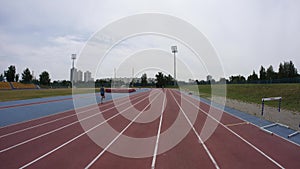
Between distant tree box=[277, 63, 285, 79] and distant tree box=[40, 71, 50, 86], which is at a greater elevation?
distant tree box=[277, 63, 285, 79]

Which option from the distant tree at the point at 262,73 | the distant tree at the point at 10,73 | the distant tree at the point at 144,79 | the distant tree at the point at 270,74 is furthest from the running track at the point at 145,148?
the distant tree at the point at 144,79

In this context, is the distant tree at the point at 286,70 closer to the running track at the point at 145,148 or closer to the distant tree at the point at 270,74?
the distant tree at the point at 270,74

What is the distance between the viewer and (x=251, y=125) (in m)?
8.79

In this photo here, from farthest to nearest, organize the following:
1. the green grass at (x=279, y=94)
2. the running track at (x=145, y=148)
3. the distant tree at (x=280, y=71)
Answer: the distant tree at (x=280, y=71), the green grass at (x=279, y=94), the running track at (x=145, y=148)

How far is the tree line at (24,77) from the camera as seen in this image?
65625 millimetres

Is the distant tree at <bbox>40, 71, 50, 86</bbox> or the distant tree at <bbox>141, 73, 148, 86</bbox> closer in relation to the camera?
the distant tree at <bbox>40, 71, 50, 86</bbox>

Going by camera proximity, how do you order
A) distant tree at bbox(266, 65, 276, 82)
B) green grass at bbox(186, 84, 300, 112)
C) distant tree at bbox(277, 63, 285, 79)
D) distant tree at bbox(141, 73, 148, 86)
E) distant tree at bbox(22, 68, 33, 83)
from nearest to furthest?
green grass at bbox(186, 84, 300, 112) < distant tree at bbox(277, 63, 285, 79) < distant tree at bbox(266, 65, 276, 82) < distant tree at bbox(22, 68, 33, 83) < distant tree at bbox(141, 73, 148, 86)

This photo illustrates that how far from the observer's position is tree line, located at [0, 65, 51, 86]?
65625 millimetres

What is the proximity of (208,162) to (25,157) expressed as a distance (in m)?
4.61

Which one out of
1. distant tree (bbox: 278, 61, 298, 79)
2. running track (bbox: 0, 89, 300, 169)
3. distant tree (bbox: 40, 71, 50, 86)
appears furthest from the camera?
distant tree (bbox: 40, 71, 50, 86)

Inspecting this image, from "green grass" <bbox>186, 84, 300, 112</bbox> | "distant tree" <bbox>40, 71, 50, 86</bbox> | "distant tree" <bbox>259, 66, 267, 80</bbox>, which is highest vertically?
"distant tree" <bbox>259, 66, 267, 80</bbox>

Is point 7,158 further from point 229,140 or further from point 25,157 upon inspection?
point 229,140

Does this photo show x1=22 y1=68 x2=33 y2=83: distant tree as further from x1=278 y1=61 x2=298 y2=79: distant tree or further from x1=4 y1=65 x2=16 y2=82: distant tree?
x1=278 y1=61 x2=298 y2=79: distant tree

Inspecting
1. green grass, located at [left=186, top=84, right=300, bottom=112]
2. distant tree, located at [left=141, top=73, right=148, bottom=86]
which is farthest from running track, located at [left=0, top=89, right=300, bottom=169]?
distant tree, located at [left=141, top=73, right=148, bottom=86]
